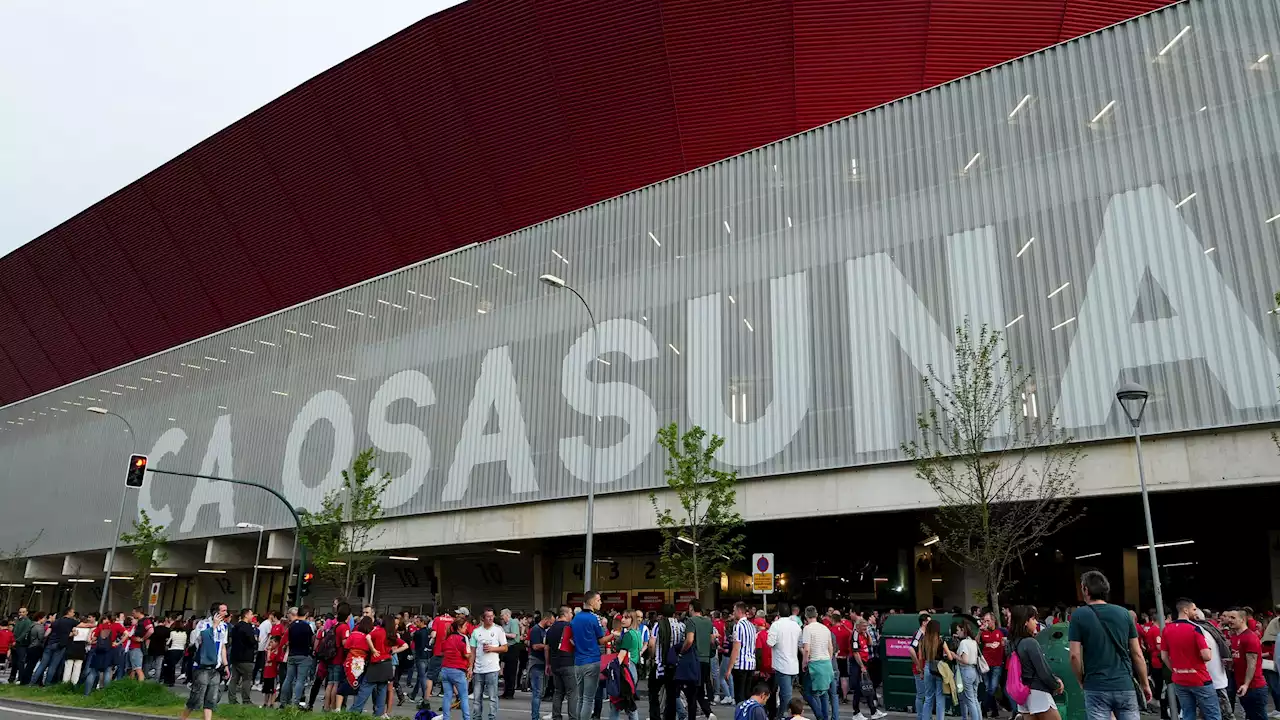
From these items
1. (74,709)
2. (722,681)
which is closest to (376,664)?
(74,709)

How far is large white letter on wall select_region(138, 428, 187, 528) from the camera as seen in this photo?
42.7 meters

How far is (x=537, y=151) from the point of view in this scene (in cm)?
3278

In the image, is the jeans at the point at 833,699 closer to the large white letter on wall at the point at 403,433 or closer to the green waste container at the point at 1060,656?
the green waste container at the point at 1060,656

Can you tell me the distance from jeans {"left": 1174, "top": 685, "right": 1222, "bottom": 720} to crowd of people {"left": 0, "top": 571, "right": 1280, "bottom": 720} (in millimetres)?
18

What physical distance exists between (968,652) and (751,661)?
304cm

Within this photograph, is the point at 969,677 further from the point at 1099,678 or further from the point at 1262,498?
the point at 1262,498

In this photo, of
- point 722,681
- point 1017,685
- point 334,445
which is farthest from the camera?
point 334,445

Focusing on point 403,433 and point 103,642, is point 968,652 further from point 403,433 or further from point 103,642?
point 403,433

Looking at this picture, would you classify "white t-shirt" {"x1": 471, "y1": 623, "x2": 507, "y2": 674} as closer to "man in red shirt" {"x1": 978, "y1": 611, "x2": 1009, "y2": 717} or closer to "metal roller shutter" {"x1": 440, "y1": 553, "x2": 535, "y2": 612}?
"man in red shirt" {"x1": 978, "y1": 611, "x2": 1009, "y2": 717}

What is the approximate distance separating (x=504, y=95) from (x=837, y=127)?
12.6 metres

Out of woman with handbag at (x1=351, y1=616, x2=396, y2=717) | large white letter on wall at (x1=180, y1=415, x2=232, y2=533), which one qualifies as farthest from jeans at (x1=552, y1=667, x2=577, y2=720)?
large white letter on wall at (x1=180, y1=415, x2=232, y2=533)

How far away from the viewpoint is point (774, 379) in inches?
973

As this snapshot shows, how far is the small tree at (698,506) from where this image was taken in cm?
2330

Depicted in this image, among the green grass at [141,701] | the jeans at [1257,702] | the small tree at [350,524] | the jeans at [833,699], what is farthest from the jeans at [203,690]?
the small tree at [350,524]
